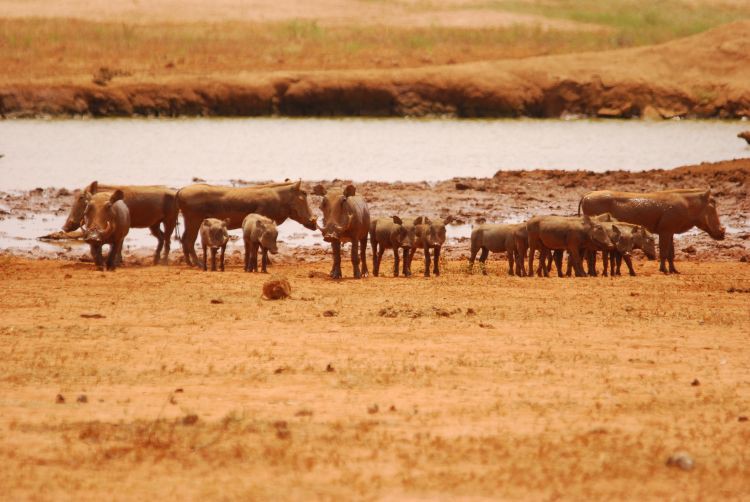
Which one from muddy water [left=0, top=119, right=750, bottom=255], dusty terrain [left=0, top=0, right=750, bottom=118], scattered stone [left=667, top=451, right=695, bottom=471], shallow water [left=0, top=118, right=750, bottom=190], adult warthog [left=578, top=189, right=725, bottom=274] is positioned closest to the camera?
scattered stone [left=667, top=451, right=695, bottom=471]

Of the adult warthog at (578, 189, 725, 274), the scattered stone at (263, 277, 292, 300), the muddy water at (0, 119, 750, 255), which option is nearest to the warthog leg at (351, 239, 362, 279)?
the scattered stone at (263, 277, 292, 300)

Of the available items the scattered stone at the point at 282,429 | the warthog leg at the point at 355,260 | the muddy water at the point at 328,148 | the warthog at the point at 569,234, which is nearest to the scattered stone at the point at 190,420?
the scattered stone at the point at 282,429

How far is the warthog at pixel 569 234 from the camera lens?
70.2 ft

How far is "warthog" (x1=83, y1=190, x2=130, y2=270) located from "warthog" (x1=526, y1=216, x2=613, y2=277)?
20.2ft

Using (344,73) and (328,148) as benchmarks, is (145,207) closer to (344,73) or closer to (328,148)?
(328,148)

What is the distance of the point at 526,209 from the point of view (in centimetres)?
3069

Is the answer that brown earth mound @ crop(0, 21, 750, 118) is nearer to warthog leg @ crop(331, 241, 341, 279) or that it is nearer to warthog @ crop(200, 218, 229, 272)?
warthog @ crop(200, 218, 229, 272)

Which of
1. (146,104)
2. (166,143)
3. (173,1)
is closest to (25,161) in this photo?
(166,143)

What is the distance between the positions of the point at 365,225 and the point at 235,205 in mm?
2785

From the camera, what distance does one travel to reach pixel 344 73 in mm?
63094

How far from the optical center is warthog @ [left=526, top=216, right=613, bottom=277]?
21391mm

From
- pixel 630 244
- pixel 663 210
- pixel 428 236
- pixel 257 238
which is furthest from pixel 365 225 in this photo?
pixel 663 210

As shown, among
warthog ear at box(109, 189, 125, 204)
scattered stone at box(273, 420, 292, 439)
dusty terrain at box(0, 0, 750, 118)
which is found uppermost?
dusty terrain at box(0, 0, 750, 118)

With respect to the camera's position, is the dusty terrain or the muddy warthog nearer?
the muddy warthog
